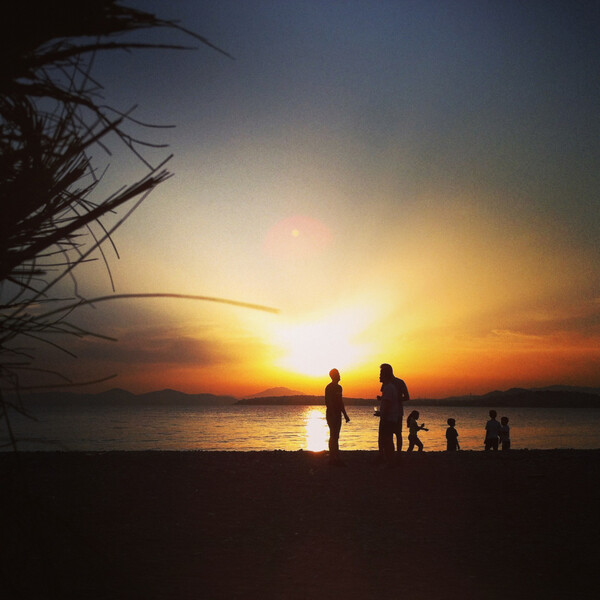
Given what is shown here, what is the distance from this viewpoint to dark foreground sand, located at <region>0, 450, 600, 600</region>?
20.0 feet

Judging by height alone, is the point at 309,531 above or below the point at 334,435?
below

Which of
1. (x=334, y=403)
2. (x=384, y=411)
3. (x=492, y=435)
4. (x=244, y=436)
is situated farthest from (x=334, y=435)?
(x=244, y=436)

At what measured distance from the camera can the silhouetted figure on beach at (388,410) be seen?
560 inches

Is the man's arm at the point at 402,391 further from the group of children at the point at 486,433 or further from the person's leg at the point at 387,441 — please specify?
the group of children at the point at 486,433

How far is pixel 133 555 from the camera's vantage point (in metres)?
7.31

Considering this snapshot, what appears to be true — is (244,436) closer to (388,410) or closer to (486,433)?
(486,433)

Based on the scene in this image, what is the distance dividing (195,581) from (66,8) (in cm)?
582

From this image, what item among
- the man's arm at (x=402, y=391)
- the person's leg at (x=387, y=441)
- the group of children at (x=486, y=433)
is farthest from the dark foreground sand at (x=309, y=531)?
the group of children at (x=486, y=433)

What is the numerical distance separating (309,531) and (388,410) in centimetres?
598

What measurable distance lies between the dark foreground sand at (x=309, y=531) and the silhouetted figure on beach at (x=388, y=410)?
61 cm

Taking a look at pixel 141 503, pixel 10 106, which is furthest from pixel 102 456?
pixel 10 106

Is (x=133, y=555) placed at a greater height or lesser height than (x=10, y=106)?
lesser

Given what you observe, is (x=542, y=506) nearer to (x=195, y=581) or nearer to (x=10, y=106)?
(x=195, y=581)

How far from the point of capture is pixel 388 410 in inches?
560
